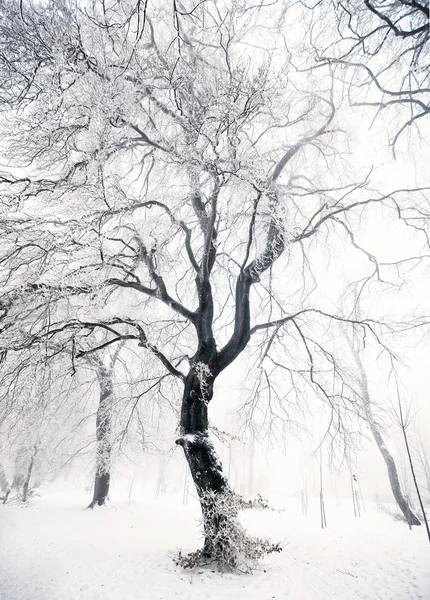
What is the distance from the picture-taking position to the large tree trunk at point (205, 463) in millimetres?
4938

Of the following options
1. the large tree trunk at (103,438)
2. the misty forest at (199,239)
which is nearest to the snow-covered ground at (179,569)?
the misty forest at (199,239)

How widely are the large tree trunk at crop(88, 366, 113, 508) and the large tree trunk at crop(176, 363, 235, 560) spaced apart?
2.71 meters

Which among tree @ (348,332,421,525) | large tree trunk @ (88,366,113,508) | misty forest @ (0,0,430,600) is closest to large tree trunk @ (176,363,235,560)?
misty forest @ (0,0,430,600)

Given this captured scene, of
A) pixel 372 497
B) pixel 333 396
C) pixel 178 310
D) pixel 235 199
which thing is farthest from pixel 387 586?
pixel 372 497

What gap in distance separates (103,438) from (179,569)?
5.19m

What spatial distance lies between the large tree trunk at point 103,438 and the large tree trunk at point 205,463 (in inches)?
107

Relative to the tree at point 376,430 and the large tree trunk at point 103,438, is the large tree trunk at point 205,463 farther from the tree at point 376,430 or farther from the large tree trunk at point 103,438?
the tree at point 376,430

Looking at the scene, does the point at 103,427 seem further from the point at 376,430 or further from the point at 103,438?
the point at 376,430

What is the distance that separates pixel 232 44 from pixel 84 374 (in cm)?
1020

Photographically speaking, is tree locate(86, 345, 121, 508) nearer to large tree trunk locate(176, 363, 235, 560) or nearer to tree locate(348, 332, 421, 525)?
large tree trunk locate(176, 363, 235, 560)

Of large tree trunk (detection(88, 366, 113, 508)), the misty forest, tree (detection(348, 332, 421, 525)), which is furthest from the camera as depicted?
large tree trunk (detection(88, 366, 113, 508))

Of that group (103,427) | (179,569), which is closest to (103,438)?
(103,427)

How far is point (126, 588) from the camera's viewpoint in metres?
4.42

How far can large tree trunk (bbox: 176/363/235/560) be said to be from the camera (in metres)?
4.94
